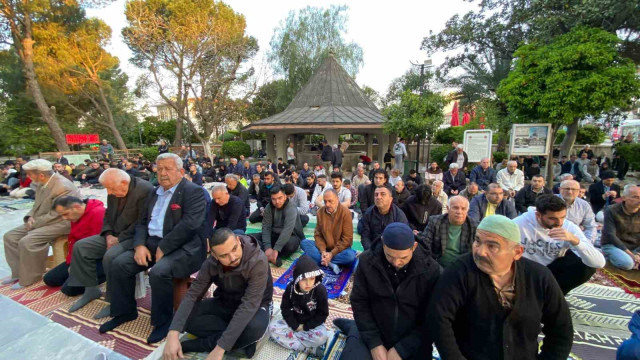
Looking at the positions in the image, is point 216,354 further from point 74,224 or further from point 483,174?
point 483,174

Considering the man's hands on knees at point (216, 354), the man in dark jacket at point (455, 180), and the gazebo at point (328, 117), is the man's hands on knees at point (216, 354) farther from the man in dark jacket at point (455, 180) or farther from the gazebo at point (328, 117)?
the gazebo at point (328, 117)

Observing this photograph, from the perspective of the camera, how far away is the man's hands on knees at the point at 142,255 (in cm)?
286

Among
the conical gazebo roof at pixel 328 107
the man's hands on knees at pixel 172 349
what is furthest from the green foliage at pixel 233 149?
the man's hands on knees at pixel 172 349

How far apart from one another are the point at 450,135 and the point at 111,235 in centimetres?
1773

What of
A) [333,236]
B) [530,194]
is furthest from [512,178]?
[333,236]

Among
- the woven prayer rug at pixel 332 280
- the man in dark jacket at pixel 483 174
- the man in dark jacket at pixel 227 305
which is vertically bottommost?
the woven prayer rug at pixel 332 280

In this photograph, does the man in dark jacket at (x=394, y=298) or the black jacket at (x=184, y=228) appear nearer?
the man in dark jacket at (x=394, y=298)

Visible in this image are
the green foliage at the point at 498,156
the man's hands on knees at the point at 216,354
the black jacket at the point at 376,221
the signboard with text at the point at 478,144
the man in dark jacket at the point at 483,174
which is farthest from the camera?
the green foliage at the point at 498,156

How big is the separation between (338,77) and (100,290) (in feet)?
59.1

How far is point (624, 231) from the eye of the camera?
3.70 m

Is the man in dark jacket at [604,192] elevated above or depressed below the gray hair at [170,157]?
below

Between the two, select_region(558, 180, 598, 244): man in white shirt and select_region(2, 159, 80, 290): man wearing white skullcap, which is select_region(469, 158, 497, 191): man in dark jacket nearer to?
select_region(558, 180, 598, 244): man in white shirt

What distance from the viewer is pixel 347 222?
413 cm

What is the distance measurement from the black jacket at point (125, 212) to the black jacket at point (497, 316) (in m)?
3.21
